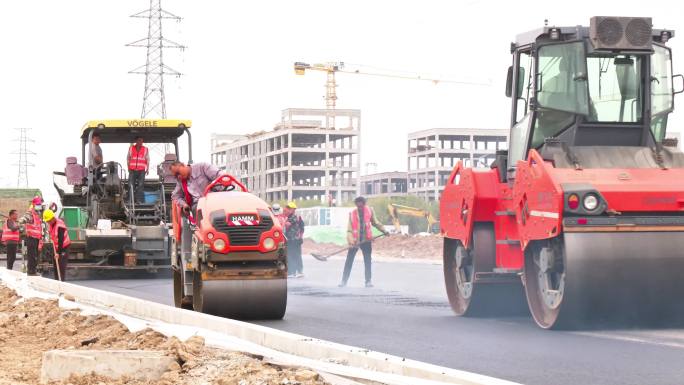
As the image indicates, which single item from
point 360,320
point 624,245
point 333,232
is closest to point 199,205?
point 360,320

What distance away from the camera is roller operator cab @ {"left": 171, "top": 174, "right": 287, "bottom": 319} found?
11.5 meters

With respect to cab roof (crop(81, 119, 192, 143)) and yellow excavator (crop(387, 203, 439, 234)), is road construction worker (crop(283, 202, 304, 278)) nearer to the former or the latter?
cab roof (crop(81, 119, 192, 143))

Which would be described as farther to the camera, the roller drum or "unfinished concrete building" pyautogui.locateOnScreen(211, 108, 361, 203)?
"unfinished concrete building" pyautogui.locateOnScreen(211, 108, 361, 203)

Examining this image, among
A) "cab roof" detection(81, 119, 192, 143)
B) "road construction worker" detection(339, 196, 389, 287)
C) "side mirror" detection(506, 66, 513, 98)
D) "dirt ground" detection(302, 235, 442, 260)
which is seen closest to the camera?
"side mirror" detection(506, 66, 513, 98)

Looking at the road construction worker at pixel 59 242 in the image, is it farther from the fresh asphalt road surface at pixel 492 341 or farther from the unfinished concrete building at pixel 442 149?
the unfinished concrete building at pixel 442 149

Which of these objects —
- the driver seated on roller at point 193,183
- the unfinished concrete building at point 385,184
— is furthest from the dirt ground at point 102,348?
the unfinished concrete building at point 385,184

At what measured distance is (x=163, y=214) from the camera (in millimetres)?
23062

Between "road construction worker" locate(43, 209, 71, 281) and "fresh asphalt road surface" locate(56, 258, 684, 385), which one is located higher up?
"road construction worker" locate(43, 209, 71, 281)

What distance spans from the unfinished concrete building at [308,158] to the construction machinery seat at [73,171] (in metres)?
90.5

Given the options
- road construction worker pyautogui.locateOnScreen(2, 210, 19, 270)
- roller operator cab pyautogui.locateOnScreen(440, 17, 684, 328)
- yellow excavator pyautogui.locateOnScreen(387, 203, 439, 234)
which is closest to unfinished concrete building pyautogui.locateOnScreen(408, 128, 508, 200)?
yellow excavator pyautogui.locateOnScreen(387, 203, 439, 234)

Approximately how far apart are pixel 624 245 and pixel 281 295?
361 cm

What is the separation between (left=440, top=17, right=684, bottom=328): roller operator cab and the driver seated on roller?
264 centimetres

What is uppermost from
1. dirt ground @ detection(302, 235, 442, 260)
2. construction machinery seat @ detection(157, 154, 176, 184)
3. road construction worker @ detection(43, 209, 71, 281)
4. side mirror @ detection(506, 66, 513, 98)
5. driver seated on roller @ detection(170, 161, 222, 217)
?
side mirror @ detection(506, 66, 513, 98)

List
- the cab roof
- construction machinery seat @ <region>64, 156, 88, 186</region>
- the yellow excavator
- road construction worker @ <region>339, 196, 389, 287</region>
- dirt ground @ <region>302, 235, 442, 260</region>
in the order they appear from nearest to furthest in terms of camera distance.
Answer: road construction worker @ <region>339, 196, 389, 287</region> < the cab roof < construction machinery seat @ <region>64, 156, 88, 186</region> < dirt ground @ <region>302, 235, 442, 260</region> < the yellow excavator
